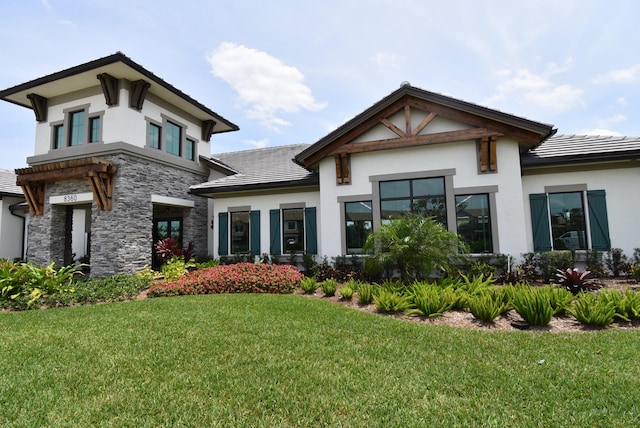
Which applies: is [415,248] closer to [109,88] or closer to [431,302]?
[431,302]

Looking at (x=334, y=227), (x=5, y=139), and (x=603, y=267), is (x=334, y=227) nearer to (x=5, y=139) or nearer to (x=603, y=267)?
(x=603, y=267)

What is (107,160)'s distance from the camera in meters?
12.3

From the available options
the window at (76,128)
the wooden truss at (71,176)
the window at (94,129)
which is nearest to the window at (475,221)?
the wooden truss at (71,176)

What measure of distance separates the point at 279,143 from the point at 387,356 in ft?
50.6

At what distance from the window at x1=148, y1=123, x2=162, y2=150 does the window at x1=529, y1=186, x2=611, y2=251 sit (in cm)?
1492

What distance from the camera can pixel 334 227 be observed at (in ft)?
37.3

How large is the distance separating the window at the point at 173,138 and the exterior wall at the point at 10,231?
432 inches

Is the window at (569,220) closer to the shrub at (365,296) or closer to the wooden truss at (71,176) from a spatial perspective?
the shrub at (365,296)

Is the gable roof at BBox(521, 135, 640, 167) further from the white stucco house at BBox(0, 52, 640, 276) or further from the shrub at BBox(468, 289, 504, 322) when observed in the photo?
the shrub at BBox(468, 289, 504, 322)

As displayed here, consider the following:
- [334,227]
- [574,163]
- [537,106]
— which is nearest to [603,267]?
[574,163]

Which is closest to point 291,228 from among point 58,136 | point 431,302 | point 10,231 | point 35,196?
point 431,302

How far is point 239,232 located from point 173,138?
5725 mm

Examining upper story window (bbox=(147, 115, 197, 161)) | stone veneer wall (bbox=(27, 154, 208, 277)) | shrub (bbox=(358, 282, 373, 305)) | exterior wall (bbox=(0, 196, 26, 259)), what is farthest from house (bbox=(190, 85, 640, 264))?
exterior wall (bbox=(0, 196, 26, 259))

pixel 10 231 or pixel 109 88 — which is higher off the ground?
pixel 109 88
